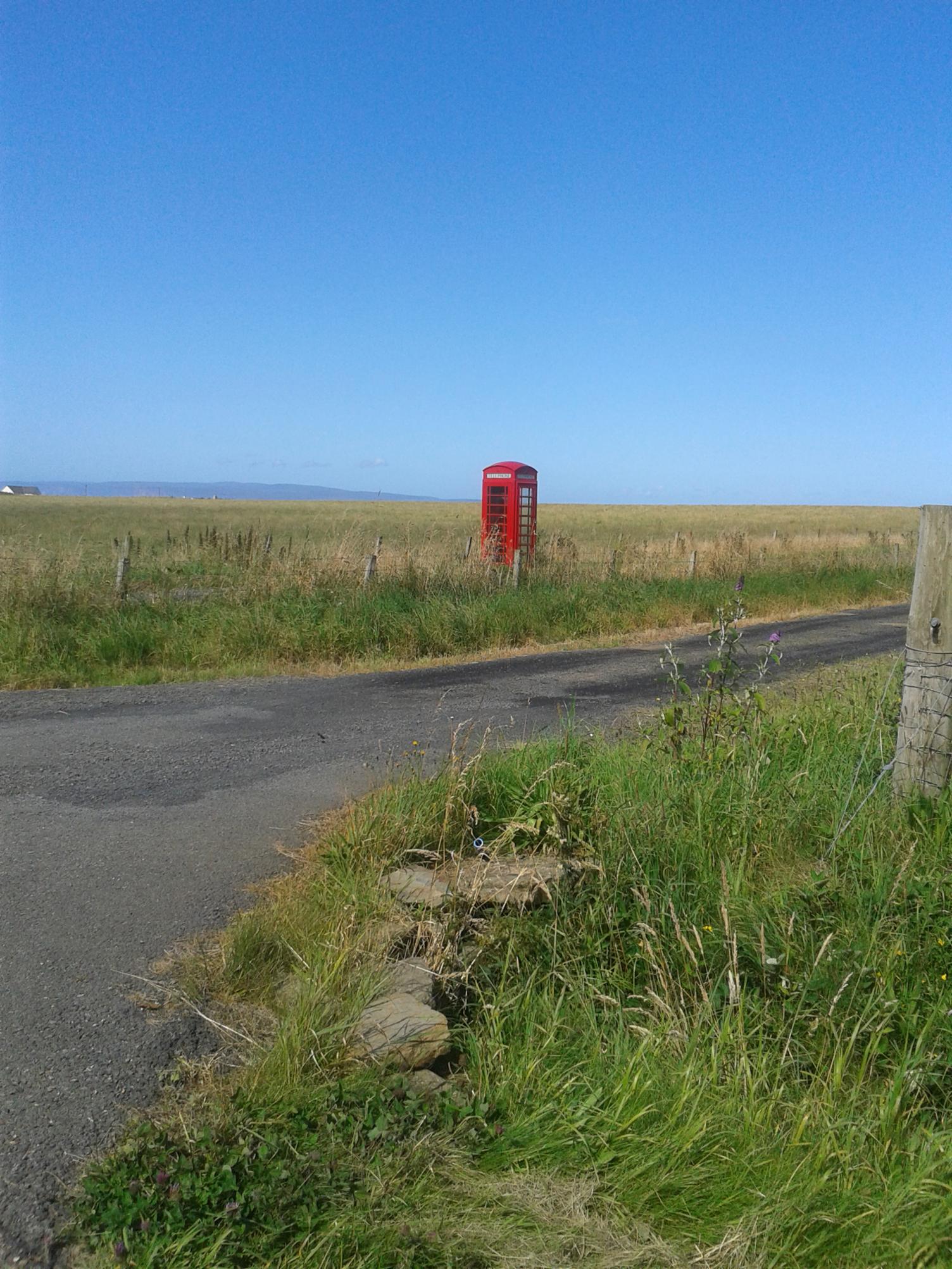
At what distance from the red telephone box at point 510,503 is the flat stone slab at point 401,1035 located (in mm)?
17197

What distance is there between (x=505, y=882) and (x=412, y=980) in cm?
80

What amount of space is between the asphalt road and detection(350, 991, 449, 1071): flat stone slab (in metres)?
0.58

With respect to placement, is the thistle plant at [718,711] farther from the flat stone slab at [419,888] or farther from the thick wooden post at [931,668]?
the flat stone slab at [419,888]

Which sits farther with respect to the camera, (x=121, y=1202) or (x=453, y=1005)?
(x=453, y=1005)

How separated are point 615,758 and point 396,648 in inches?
272

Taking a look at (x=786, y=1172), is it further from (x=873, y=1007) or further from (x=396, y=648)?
(x=396, y=648)

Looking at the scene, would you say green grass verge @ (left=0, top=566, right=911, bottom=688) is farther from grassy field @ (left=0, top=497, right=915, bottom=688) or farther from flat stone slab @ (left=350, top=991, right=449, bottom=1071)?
flat stone slab @ (left=350, top=991, right=449, bottom=1071)

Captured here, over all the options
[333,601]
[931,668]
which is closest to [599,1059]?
[931,668]

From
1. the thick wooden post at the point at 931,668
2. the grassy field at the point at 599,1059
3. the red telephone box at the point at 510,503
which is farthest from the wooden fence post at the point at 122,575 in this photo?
the thick wooden post at the point at 931,668

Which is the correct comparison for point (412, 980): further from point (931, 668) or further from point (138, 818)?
point (931, 668)

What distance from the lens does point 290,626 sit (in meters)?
12.1

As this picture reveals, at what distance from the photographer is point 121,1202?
8.87 ft

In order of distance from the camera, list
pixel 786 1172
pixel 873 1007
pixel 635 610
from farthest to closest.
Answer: pixel 635 610
pixel 873 1007
pixel 786 1172

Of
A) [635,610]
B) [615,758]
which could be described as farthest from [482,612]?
[615,758]
